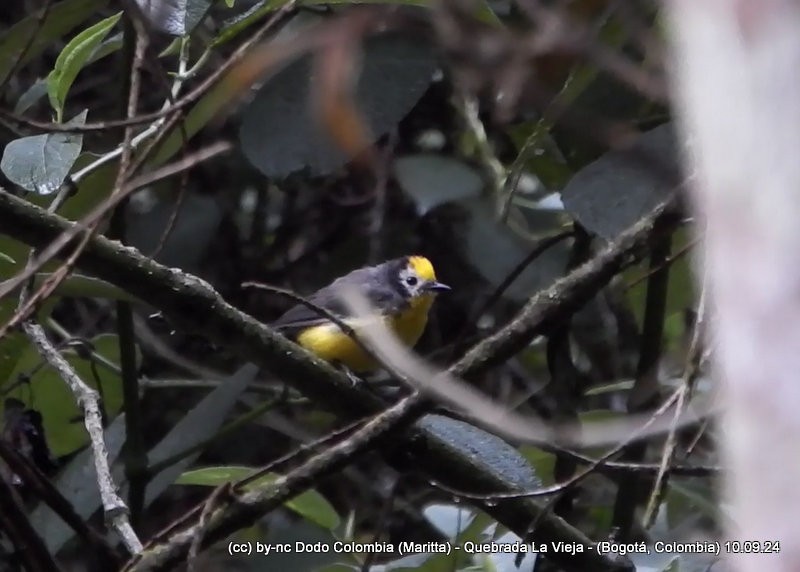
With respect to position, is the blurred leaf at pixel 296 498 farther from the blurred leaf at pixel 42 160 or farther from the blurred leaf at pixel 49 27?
the blurred leaf at pixel 49 27

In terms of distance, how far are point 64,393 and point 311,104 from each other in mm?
835

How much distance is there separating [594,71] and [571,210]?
26cm

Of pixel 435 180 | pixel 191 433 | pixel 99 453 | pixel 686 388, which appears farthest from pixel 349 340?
pixel 686 388

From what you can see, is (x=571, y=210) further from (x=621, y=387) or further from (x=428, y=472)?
(x=621, y=387)

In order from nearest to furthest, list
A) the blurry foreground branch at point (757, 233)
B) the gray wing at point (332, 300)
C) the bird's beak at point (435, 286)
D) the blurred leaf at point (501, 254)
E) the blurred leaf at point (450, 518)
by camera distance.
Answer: the blurry foreground branch at point (757, 233)
the blurred leaf at point (450, 518)
the blurred leaf at point (501, 254)
the gray wing at point (332, 300)
the bird's beak at point (435, 286)

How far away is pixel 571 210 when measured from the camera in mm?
1957

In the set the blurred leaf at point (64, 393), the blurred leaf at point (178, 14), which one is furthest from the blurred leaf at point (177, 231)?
the blurred leaf at point (178, 14)

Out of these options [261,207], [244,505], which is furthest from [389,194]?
[244,505]

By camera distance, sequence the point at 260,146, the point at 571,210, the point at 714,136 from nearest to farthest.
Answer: the point at 714,136, the point at 571,210, the point at 260,146

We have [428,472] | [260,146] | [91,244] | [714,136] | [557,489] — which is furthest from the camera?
[260,146]

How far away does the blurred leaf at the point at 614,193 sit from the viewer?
1.92 metres

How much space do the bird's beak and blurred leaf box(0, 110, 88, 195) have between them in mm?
1711

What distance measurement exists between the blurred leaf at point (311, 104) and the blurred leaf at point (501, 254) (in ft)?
1.54

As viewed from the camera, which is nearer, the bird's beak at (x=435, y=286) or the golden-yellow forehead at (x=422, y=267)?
the golden-yellow forehead at (x=422, y=267)
